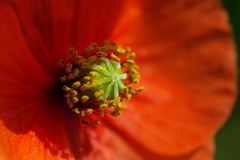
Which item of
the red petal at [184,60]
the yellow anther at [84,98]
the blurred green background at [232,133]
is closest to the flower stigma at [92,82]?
the yellow anther at [84,98]

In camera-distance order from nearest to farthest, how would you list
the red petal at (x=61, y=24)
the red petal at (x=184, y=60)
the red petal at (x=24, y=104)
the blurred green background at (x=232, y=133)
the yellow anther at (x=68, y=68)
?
the red petal at (x=24, y=104), the red petal at (x=61, y=24), the yellow anther at (x=68, y=68), the red petal at (x=184, y=60), the blurred green background at (x=232, y=133)

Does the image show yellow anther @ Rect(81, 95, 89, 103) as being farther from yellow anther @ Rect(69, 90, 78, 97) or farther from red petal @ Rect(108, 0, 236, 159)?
red petal @ Rect(108, 0, 236, 159)

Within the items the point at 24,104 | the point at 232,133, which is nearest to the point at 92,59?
the point at 24,104

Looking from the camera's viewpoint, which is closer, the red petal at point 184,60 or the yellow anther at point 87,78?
the yellow anther at point 87,78

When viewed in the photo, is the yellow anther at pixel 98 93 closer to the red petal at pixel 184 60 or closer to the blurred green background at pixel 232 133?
the red petal at pixel 184 60

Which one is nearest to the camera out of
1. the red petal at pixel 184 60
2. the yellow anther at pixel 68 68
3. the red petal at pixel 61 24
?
the red petal at pixel 61 24

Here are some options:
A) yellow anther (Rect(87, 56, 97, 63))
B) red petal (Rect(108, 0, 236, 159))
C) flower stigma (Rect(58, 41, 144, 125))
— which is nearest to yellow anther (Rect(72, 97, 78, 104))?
flower stigma (Rect(58, 41, 144, 125))

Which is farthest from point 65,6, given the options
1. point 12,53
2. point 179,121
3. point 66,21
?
point 179,121
